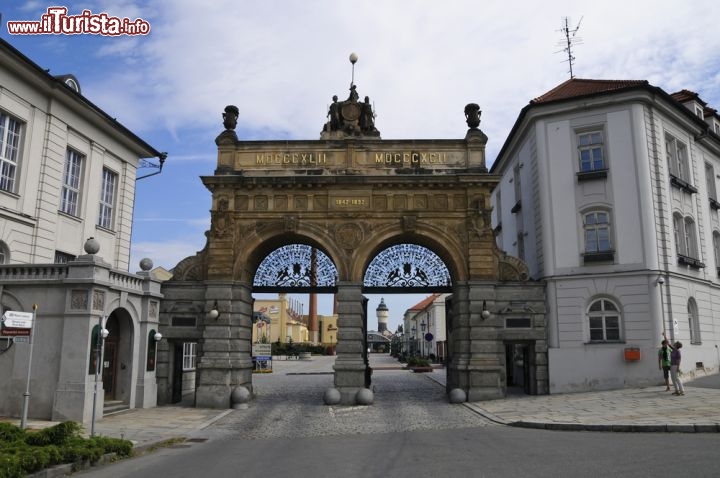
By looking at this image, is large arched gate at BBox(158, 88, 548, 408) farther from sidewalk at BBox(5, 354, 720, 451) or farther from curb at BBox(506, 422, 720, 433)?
curb at BBox(506, 422, 720, 433)

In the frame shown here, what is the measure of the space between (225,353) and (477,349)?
8.35 metres

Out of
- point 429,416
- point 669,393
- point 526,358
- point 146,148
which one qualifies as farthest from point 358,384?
point 146,148

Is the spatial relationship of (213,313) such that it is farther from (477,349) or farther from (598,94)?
(598,94)

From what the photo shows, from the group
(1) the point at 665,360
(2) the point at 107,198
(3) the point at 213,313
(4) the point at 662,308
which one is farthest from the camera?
(2) the point at 107,198

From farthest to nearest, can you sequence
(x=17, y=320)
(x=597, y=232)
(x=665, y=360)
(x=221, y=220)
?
(x=597, y=232) → (x=221, y=220) → (x=665, y=360) → (x=17, y=320)

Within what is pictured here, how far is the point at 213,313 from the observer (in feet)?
64.1

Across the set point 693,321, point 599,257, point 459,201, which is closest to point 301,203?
point 459,201

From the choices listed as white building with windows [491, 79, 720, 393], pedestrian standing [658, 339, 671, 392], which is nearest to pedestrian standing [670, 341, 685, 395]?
pedestrian standing [658, 339, 671, 392]

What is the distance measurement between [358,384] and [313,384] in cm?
982

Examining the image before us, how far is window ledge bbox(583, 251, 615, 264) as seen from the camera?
2047 cm

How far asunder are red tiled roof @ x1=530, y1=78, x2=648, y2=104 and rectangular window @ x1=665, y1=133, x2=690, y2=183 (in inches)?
100

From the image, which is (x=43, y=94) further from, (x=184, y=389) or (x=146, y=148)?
(x=184, y=389)

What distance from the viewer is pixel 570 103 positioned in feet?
71.3

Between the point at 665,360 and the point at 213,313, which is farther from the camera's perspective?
the point at 213,313
